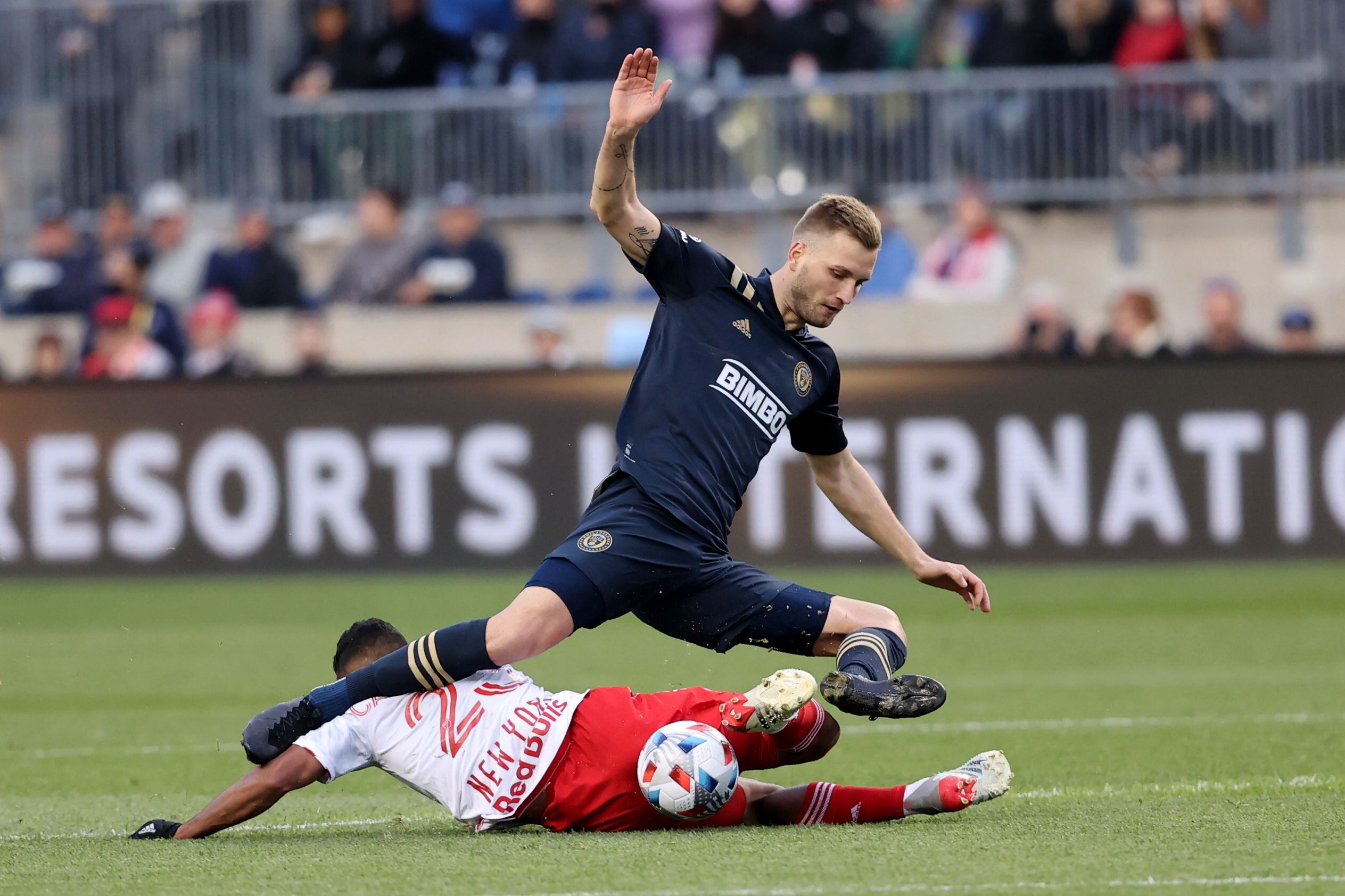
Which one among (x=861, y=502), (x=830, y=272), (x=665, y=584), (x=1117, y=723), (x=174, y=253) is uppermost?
(x=830, y=272)

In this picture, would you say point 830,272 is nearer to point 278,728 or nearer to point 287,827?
point 278,728

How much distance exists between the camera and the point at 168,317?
16.4m

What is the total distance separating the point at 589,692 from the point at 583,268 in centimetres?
1295

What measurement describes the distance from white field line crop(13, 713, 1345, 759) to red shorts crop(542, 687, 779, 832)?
105 inches

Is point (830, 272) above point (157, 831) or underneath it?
above

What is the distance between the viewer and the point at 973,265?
17.0 m

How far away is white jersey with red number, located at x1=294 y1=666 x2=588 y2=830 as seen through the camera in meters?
5.66

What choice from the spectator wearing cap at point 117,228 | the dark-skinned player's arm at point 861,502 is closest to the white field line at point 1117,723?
the dark-skinned player's arm at point 861,502

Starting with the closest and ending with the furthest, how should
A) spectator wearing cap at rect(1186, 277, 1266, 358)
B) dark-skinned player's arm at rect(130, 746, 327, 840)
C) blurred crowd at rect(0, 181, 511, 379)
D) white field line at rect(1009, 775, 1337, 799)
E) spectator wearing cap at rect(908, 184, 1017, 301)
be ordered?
dark-skinned player's arm at rect(130, 746, 327, 840)
white field line at rect(1009, 775, 1337, 799)
spectator wearing cap at rect(1186, 277, 1266, 358)
blurred crowd at rect(0, 181, 511, 379)
spectator wearing cap at rect(908, 184, 1017, 301)

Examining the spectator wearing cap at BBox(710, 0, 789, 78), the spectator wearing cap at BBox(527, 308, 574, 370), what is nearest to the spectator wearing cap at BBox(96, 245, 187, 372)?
the spectator wearing cap at BBox(527, 308, 574, 370)

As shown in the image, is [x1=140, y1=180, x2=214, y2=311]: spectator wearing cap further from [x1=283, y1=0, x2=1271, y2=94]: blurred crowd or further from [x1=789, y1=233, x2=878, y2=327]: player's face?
[x1=789, y1=233, x2=878, y2=327]: player's face

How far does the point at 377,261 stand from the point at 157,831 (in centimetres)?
1189

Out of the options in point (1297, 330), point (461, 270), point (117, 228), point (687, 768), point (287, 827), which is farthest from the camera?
point (117, 228)

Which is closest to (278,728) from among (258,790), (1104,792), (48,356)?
(258,790)
